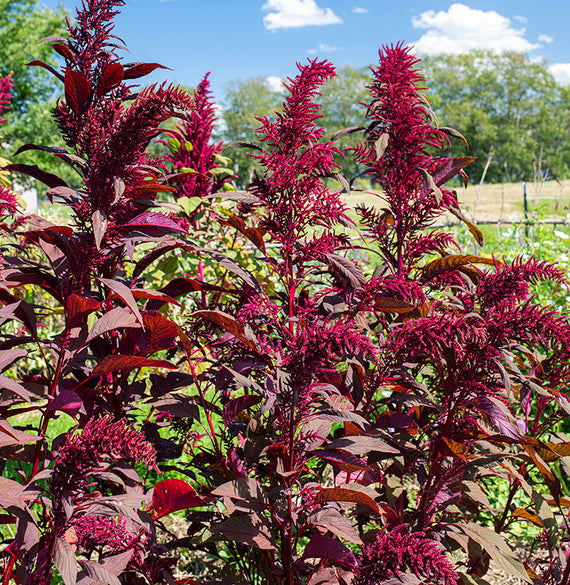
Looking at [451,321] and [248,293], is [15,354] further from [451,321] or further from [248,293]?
[451,321]

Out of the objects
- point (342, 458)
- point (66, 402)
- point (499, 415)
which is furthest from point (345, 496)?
point (66, 402)

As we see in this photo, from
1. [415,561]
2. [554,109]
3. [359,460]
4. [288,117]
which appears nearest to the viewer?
[415,561]

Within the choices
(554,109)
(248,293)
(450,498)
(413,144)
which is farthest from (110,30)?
(554,109)

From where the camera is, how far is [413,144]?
1.69m

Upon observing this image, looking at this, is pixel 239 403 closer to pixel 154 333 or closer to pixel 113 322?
pixel 154 333

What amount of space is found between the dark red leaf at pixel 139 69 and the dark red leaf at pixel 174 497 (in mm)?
1063

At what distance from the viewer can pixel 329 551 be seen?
4.13ft

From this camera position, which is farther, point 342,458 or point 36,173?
point 36,173

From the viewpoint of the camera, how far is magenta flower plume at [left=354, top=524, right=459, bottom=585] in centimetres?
103

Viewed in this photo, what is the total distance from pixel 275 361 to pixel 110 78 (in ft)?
2.70

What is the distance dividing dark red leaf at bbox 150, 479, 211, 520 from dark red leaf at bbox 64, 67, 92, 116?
3.07 feet

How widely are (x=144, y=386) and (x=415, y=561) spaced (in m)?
0.90

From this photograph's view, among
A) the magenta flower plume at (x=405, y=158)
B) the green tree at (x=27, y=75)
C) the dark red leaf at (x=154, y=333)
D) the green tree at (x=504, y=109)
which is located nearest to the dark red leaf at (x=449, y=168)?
the magenta flower plume at (x=405, y=158)

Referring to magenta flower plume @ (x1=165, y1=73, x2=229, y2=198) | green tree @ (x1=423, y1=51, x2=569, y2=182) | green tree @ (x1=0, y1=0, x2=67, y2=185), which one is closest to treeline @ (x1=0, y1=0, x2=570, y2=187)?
green tree @ (x1=423, y1=51, x2=569, y2=182)
